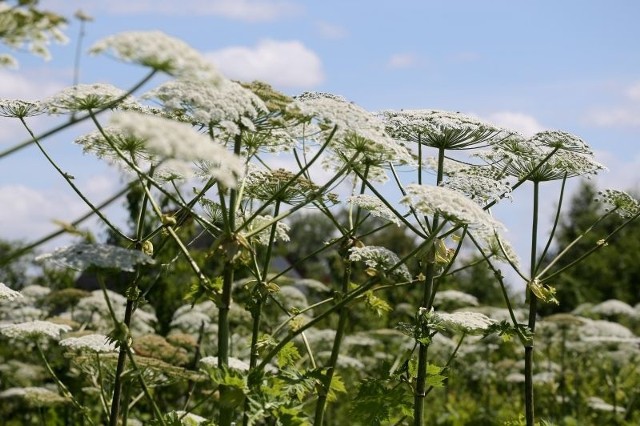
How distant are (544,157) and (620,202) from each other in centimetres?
90

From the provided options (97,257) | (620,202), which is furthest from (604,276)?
(97,257)

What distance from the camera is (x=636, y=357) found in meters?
16.8

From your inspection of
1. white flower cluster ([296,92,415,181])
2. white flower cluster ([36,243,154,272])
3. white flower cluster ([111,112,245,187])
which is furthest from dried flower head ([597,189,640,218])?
white flower cluster ([111,112,245,187])

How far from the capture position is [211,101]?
13.8 ft

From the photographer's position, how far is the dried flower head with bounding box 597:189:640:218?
6.79 metres

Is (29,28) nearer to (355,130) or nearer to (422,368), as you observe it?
(355,130)

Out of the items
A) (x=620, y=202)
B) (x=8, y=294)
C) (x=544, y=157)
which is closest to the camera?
(x=8, y=294)

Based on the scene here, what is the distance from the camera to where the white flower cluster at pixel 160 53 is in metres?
3.66

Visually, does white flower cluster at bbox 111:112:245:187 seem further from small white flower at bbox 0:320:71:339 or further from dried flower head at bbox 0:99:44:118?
small white flower at bbox 0:320:71:339

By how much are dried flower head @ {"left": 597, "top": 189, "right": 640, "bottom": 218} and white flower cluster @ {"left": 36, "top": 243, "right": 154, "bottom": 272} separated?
155 inches

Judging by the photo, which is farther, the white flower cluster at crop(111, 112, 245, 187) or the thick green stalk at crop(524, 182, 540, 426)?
the thick green stalk at crop(524, 182, 540, 426)

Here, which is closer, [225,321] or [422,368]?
[225,321]

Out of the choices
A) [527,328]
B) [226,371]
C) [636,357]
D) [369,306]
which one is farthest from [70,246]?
[636,357]

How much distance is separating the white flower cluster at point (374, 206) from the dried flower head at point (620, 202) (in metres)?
1.83
